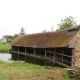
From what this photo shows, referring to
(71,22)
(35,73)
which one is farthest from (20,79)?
(71,22)

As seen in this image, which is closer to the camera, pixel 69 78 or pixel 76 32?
pixel 69 78

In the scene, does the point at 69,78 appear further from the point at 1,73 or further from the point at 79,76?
the point at 1,73

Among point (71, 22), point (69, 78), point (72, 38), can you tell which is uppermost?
point (71, 22)

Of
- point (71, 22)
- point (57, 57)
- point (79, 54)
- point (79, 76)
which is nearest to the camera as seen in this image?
point (79, 76)

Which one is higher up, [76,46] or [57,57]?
[76,46]

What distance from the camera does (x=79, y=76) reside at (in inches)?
462

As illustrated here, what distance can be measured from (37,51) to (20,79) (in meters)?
18.8

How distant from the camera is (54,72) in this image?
11.8 m

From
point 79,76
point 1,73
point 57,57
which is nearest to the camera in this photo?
point 1,73

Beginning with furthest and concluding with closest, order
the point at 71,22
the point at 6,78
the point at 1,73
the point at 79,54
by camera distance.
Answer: the point at 71,22 → the point at 79,54 → the point at 1,73 → the point at 6,78

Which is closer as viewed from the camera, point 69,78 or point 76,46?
point 69,78

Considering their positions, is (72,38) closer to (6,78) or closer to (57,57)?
(57,57)

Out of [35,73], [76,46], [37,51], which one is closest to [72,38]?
[76,46]

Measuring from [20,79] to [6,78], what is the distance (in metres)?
0.94
